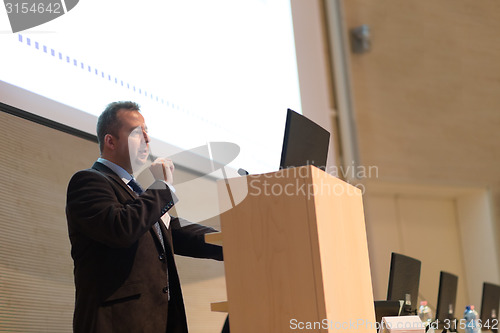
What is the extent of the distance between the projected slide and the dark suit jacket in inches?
25.8

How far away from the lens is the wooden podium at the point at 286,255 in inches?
65.1

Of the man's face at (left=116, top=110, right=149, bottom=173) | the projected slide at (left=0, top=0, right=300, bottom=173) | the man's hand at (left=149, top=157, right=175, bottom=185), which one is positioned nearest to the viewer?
the man's hand at (left=149, top=157, right=175, bottom=185)

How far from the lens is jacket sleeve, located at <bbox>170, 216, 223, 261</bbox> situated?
2.27 meters

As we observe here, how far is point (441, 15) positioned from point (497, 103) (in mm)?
1219

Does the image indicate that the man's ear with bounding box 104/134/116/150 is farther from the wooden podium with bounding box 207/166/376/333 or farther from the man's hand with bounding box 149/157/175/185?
the wooden podium with bounding box 207/166/376/333

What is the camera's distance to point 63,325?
2.66 meters

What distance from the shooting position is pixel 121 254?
1.93 m

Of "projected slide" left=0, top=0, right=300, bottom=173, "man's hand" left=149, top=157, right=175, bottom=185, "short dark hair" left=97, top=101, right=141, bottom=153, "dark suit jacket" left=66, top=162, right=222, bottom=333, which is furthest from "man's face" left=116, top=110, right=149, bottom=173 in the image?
"projected slide" left=0, top=0, right=300, bottom=173

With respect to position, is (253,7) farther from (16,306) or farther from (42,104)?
(16,306)

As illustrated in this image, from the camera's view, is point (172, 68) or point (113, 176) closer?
point (113, 176)

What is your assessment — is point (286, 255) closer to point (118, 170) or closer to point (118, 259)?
point (118, 259)

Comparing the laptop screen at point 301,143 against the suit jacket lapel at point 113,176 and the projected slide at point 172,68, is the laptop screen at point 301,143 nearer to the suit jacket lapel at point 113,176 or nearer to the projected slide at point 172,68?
the suit jacket lapel at point 113,176

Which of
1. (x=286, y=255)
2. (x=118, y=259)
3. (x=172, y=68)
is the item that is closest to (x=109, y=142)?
(x=118, y=259)

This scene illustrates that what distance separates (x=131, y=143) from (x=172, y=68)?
111 cm
